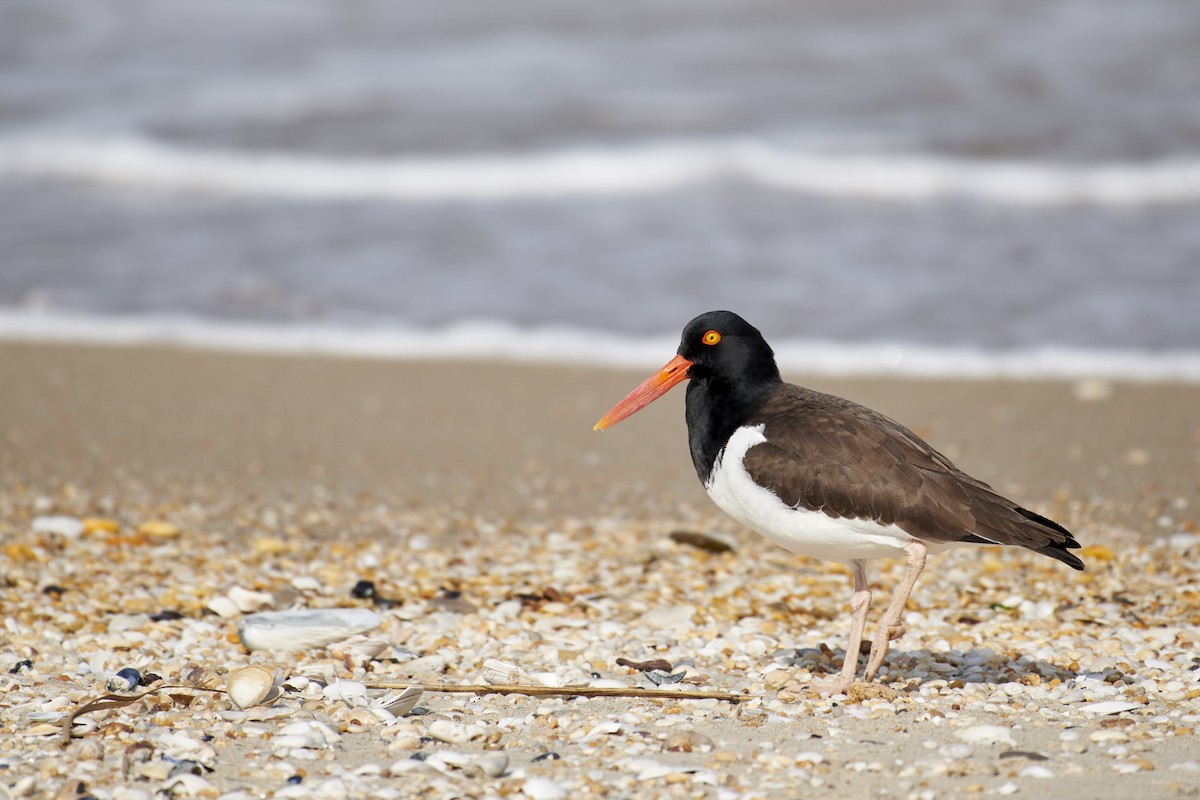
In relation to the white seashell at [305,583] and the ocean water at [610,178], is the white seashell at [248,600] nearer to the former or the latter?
the white seashell at [305,583]

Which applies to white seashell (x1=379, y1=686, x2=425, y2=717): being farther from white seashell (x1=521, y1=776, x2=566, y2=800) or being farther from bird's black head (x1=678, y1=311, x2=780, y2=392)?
bird's black head (x1=678, y1=311, x2=780, y2=392)

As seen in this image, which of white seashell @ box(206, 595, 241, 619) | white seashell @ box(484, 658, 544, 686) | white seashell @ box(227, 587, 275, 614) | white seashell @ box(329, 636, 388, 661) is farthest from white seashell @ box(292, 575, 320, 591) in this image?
white seashell @ box(484, 658, 544, 686)

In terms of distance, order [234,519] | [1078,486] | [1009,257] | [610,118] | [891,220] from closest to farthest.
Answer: [234,519], [1078,486], [1009,257], [891,220], [610,118]

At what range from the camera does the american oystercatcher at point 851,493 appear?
11.8ft

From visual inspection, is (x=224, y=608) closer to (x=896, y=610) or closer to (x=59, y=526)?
(x=59, y=526)

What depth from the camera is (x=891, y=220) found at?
35.5ft

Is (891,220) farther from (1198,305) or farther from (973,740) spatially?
(973,740)

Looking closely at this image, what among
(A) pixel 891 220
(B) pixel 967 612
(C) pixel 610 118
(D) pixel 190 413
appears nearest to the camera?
(B) pixel 967 612

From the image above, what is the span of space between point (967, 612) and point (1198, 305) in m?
5.24

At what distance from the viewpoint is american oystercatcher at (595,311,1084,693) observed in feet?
11.8

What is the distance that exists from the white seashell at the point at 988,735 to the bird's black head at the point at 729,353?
52.5 inches

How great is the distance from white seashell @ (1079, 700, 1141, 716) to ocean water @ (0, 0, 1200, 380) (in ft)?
14.5

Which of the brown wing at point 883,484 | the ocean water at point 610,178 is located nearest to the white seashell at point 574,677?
the brown wing at point 883,484

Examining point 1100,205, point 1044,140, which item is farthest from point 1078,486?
point 1044,140
